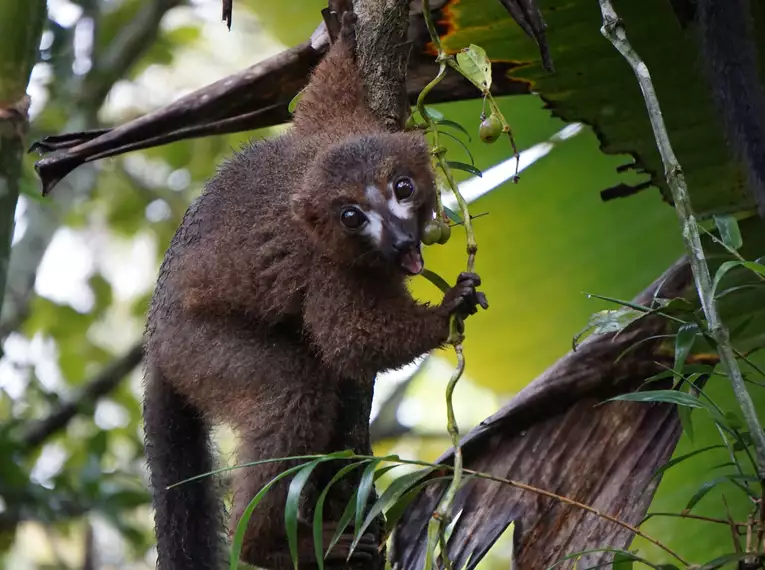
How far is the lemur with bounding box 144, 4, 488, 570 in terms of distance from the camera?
297cm

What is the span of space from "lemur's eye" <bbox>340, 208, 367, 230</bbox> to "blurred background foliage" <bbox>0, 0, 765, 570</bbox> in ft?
2.28

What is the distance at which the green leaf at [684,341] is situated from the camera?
2.04 meters

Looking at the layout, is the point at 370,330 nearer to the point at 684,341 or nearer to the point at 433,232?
the point at 433,232

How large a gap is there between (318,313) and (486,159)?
4.30ft

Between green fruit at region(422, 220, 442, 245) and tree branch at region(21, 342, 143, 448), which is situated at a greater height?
tree branch at region(21, 342, 143, 448)

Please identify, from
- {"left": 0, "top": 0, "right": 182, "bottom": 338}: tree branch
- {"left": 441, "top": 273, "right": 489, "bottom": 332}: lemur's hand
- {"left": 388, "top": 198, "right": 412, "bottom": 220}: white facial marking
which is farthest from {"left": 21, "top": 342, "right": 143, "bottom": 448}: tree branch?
{"left": 441, "top": 273, "right": 489, "bottom": 332}: lemur's hand

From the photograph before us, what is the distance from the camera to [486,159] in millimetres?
4012

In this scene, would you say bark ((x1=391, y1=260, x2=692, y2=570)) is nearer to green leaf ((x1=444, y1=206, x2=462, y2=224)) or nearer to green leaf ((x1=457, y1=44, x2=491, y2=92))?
green leaf ((x1=444, y1=206, x2=462, y2=224))

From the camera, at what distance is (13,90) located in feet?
8.64

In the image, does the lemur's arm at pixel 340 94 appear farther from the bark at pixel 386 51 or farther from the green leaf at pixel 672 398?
the green leaf at pixel 672 398

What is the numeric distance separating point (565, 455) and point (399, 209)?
2.85 ft

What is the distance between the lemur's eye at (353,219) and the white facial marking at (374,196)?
5 centimetres

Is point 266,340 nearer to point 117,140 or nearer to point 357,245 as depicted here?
point 357,245

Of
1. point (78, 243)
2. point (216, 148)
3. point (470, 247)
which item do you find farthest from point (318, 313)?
point (78, 243)
